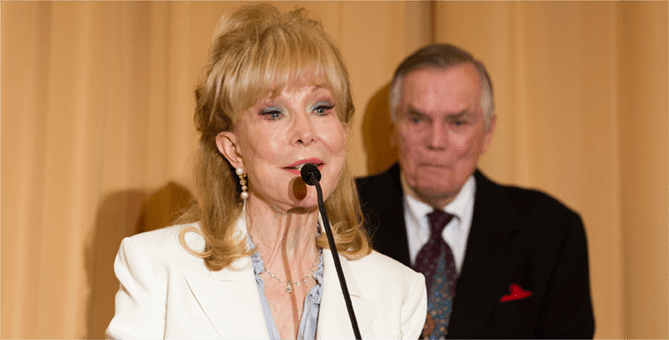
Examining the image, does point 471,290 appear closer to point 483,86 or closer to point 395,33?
point 483,86

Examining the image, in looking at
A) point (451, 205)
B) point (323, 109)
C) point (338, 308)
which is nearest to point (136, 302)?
point (338, 308)

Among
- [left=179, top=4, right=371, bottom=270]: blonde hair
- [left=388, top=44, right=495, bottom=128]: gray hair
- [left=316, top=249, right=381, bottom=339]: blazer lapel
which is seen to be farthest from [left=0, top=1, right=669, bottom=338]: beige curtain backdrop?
[left=316, top=249, right=381, bottom=339]: blazer lapel

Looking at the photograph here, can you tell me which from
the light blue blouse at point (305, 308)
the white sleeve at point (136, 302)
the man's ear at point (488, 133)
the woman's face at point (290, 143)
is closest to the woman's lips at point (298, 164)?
the woman's face at point (290, 143)

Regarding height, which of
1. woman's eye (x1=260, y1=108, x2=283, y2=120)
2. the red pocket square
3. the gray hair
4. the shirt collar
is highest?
the gray hair

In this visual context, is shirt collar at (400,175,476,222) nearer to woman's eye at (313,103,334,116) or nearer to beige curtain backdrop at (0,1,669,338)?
beige curtain backdrop at (0,1,669,338)

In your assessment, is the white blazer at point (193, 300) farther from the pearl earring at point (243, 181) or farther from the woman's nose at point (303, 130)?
the woman's nose at point (303, 130)

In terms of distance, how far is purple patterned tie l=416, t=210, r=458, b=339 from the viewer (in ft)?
5.82

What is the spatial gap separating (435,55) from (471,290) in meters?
0.75

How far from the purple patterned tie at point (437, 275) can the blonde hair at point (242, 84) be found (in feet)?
1.64

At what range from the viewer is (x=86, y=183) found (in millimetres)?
1644

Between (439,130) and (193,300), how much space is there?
0.99m

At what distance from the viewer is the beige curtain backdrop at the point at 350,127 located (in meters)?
1.60

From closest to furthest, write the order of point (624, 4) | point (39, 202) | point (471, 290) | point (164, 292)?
point (164, 292)
point (39, 202)
point (471, 290)
point (624, 4)

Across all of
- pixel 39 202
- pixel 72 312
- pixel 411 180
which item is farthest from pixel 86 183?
pixel 411 180
